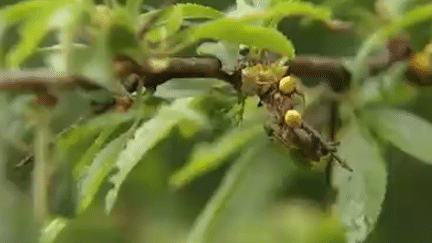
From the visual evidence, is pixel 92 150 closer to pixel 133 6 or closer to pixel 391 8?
pixel 133 6

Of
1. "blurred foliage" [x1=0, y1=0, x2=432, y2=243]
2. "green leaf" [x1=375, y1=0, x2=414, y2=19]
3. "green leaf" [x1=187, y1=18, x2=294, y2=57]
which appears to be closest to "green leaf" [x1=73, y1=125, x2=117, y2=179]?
"blurred foliage" [x1=0, y1=0, x2=432, y2=243]

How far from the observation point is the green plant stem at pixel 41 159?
0.73 metres

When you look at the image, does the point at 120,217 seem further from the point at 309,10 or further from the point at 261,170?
the point at 309,10

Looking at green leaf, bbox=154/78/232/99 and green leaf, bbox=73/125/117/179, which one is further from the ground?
green leaf, bbox=154/78/232/99

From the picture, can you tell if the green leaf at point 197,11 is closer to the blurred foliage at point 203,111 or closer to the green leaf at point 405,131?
the blurred foliage at point 203,111

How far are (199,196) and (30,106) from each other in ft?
1.99

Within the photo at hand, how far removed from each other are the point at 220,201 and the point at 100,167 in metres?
0.11

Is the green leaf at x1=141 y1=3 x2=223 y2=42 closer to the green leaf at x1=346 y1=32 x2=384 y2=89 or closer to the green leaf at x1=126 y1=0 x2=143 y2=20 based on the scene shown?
the green leaf at x1=126 y1=0 x2=143 y2=20

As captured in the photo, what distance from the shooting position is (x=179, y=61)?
0.61 meters

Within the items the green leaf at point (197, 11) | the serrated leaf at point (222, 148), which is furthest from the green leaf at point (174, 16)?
the serrated leaf at point (222, 148)

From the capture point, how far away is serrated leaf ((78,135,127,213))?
63 cm

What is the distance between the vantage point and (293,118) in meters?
0.60

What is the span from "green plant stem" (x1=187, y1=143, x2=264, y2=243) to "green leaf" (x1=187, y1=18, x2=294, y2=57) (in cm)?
16

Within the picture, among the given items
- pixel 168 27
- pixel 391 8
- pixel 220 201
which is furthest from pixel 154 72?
pixel 391 8
